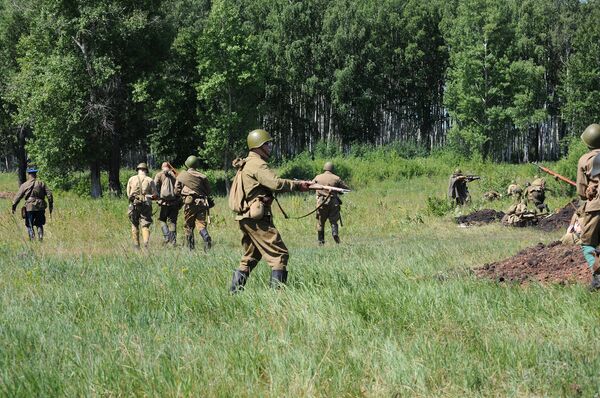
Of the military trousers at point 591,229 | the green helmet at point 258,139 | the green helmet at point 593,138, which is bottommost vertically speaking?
the military trousers at point 591,229

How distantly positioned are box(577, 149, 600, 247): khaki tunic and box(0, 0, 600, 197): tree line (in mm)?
29057

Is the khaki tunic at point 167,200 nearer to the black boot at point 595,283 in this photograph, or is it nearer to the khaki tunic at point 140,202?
the khaki tunic at point 140,202

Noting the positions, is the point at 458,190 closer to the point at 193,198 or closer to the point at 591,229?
the point at 193,198

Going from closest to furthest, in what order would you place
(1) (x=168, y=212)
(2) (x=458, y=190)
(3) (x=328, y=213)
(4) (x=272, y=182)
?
(4) (x=272, y=182) → (1) (x=168, y=212) → (3) (x=328, y=213) → (2) (x=458, y=190)

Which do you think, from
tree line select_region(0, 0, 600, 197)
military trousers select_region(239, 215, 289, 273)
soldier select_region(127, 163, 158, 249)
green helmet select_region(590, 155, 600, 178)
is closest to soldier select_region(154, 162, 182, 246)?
soldier select_region(127, 163, 158, 249)

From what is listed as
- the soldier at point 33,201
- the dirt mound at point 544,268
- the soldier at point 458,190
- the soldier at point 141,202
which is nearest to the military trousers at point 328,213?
the soldier at point 141,202

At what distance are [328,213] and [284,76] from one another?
125 ft

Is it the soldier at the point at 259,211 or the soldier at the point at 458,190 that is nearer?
the soldier at the point at 259,211

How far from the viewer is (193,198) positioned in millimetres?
14211

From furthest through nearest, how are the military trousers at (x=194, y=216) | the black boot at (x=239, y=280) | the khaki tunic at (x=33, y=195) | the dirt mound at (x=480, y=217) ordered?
the dirt mound at (x=480, y=217)
the khaki tunic at (x=33, y=195)
the military trousers at (x=194, y=216)
the black boot at (x=239, y=280)

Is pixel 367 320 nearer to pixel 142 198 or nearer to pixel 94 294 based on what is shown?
pixel 94 294

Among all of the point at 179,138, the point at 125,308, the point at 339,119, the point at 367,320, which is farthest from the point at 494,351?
the point at 339,119

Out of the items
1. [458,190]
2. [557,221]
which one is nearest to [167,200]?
[557,221]

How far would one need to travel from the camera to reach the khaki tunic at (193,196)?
14219 mm
